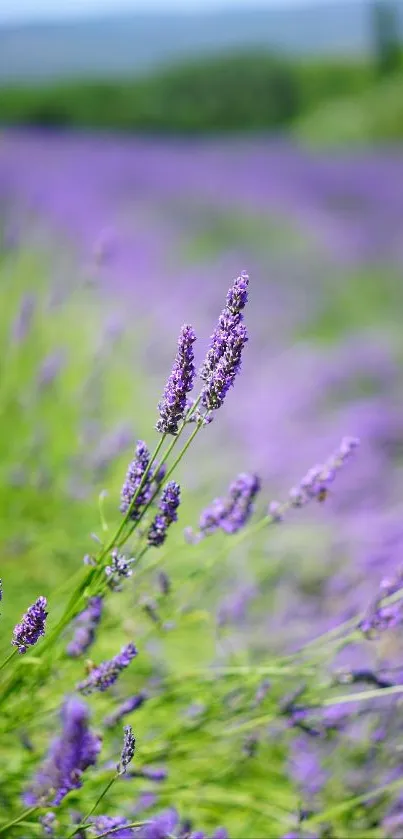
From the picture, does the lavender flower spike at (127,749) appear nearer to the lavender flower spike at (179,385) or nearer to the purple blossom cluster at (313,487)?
the lavender flower spike at (179,385)

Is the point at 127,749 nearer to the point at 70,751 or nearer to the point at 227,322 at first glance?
the point at 70,751

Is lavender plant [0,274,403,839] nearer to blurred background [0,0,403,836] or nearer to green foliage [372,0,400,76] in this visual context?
blurred background [0,0,403,836]

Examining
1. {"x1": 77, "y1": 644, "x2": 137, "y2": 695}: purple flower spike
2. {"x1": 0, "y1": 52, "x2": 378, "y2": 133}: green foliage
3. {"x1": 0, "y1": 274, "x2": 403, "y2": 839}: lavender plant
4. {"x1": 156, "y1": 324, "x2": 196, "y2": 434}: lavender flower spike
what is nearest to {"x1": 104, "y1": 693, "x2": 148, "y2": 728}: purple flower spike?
{"x1": 0, "y1": 274, "x2": 403, "y2": 839}: lavender plant

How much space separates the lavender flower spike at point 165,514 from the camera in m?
0.61

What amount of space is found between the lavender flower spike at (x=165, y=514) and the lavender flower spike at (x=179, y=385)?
2.6 inches

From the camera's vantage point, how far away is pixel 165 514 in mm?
629

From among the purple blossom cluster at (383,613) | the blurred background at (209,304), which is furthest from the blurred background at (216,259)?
the purple blossom cluster at (383,613)

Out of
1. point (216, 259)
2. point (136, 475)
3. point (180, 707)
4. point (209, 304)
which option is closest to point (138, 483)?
point (136, 475)

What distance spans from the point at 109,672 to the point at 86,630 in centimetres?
14

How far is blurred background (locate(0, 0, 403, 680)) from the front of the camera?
1.58 meters

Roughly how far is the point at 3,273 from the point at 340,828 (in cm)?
194

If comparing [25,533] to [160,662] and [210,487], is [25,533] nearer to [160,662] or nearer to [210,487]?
[160,662]

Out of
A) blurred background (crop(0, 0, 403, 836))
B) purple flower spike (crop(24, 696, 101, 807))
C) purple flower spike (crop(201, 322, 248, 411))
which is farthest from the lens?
blurred background (crop(0, 0, 403, 836))

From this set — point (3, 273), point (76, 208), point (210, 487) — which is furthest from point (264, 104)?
point (210, 487)
